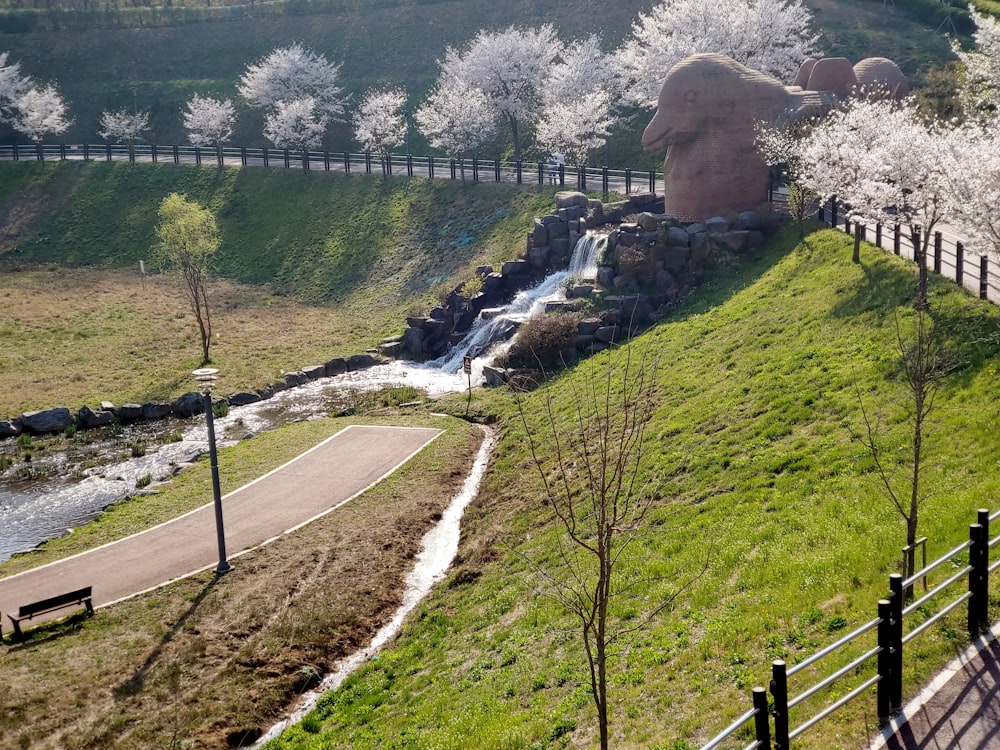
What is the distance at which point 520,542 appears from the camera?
60.6ft

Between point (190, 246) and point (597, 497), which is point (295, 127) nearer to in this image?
point (190, 246)

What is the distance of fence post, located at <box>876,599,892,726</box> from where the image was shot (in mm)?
8500

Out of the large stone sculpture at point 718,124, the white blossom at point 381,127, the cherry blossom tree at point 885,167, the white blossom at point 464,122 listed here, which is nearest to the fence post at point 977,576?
the cherry blossom tree at point 885,167

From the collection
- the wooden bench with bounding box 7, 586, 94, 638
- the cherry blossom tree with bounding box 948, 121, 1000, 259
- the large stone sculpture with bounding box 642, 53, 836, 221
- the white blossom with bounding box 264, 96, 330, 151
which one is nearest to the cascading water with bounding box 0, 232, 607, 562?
the large stone sculpture with bounding box 642, 53, 836, 221

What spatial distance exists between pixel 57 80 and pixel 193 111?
1639 cm

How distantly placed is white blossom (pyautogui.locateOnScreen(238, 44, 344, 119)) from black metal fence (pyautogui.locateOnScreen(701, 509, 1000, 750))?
59309 millimetres

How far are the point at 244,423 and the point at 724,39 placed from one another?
31.7m

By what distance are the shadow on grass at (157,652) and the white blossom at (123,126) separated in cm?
5330

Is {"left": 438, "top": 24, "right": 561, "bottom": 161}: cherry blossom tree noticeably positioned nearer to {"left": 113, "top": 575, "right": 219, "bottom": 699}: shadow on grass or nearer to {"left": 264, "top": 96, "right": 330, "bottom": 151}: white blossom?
{"left": 264, "top": 96, "right": 330, "bottom": 151}: white blossom

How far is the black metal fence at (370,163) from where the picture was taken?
4434cm

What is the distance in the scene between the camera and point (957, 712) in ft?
28.1

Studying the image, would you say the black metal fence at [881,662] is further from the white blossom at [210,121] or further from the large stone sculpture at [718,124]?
the white blossom at [210,121]

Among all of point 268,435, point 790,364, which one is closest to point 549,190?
point 268,435

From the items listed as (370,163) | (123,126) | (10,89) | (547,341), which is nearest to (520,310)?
(547,341)
